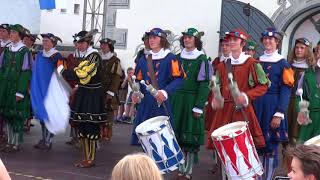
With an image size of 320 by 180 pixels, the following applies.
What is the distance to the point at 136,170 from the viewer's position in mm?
2547

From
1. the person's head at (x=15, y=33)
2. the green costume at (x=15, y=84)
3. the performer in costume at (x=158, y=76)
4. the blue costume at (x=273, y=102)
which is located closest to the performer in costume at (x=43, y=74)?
the green costume at (x=15, y=84)

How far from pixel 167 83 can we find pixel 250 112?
1.04 meters

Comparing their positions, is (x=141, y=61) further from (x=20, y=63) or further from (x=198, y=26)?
(x=198, y=26)

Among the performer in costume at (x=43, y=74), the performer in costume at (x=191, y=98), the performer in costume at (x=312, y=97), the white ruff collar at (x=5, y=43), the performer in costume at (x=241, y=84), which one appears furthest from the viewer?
the white ruff collar at (x=5, y=43)

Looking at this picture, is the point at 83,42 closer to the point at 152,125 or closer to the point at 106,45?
the point at 106,45

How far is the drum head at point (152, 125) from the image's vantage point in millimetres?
5719

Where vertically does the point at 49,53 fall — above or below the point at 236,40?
below

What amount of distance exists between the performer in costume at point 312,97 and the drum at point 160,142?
1548 millimetres

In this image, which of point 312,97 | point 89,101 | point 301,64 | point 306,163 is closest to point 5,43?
point 89,101

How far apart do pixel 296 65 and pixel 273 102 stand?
71 cm

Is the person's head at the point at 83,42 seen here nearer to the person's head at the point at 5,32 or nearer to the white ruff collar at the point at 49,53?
the white ruff collar at the point at 49,53

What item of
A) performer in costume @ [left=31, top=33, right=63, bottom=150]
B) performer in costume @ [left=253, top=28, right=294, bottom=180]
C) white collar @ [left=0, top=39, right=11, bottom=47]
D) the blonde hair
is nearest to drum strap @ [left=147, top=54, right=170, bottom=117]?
performer in costume @ [left=253, top=28, right=294, bottom=180]

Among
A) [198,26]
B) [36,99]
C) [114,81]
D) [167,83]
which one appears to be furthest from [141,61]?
[198,26]

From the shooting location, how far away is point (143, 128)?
581cm
